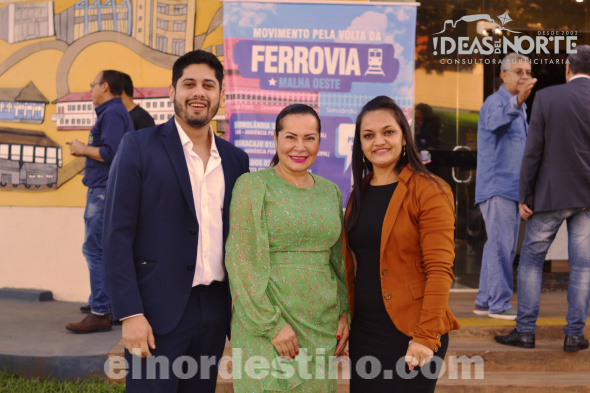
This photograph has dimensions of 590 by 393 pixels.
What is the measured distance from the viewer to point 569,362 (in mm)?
4105

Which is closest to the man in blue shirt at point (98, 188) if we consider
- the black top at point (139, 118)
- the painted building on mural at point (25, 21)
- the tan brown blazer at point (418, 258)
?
the black top at point (139, 118)

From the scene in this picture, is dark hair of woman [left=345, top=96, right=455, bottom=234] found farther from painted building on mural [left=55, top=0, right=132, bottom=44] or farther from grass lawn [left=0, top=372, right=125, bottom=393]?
painted building on mural [left=55, top=0, right=132, bottom=44]

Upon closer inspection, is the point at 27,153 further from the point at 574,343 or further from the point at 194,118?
the point at 574,343

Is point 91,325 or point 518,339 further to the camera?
point 91,325

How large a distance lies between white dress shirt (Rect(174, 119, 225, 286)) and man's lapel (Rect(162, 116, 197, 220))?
0.04m

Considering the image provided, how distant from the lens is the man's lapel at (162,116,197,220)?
244 centimetres

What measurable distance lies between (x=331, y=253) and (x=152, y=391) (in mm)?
972

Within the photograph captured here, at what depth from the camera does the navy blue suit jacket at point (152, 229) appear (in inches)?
93.0

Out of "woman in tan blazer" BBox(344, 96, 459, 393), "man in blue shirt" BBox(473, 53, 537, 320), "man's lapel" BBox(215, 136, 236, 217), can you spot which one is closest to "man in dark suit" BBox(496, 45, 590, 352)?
"man in blue shirt" BBox(473, 53, 537, 320)

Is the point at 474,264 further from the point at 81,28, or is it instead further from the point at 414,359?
the point at 81,28

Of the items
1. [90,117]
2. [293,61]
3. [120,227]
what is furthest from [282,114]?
[90,117]

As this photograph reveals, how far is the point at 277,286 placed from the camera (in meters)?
2.41

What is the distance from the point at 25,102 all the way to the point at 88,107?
2.28 feet

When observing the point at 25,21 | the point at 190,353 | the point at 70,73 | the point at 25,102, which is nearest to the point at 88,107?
the point at 70,73
